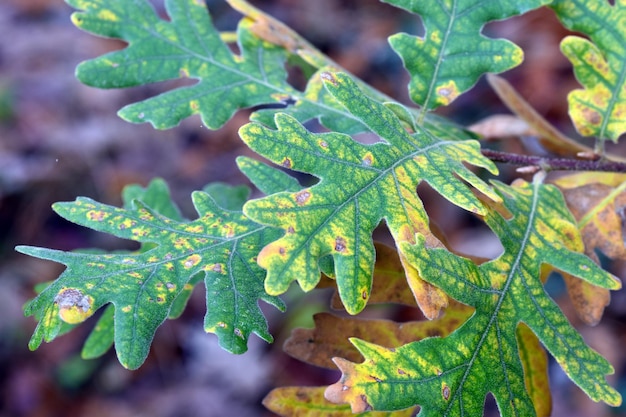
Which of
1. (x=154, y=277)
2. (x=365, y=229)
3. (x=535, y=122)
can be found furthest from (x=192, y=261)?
(x=535, y=122)

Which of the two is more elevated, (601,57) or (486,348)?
(601,57)

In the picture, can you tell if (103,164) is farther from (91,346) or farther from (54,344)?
(91,346)

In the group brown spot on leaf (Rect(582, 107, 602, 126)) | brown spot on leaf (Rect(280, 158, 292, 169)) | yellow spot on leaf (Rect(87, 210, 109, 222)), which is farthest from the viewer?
brown spot on leaf (Rect(582, 107, 602, 126))

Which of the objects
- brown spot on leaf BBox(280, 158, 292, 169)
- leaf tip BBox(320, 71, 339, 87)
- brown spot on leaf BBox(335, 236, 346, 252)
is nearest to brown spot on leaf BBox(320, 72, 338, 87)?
leaf tip BBox(320, 71, 339, 87)

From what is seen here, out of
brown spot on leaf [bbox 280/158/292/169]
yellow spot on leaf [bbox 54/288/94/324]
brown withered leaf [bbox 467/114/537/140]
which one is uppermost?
brown spot on leaf [bbox 280/158/292/169]

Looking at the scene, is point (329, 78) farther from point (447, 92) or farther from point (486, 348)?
point (486, 348)

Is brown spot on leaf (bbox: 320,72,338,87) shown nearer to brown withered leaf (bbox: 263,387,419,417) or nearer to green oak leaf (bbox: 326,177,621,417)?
green oak leaf (bbox: 326,177,621,417)

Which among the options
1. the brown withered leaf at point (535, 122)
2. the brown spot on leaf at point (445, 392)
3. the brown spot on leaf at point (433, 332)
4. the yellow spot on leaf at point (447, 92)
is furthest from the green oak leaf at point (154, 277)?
the brown withered leaf at point (535, 122)
